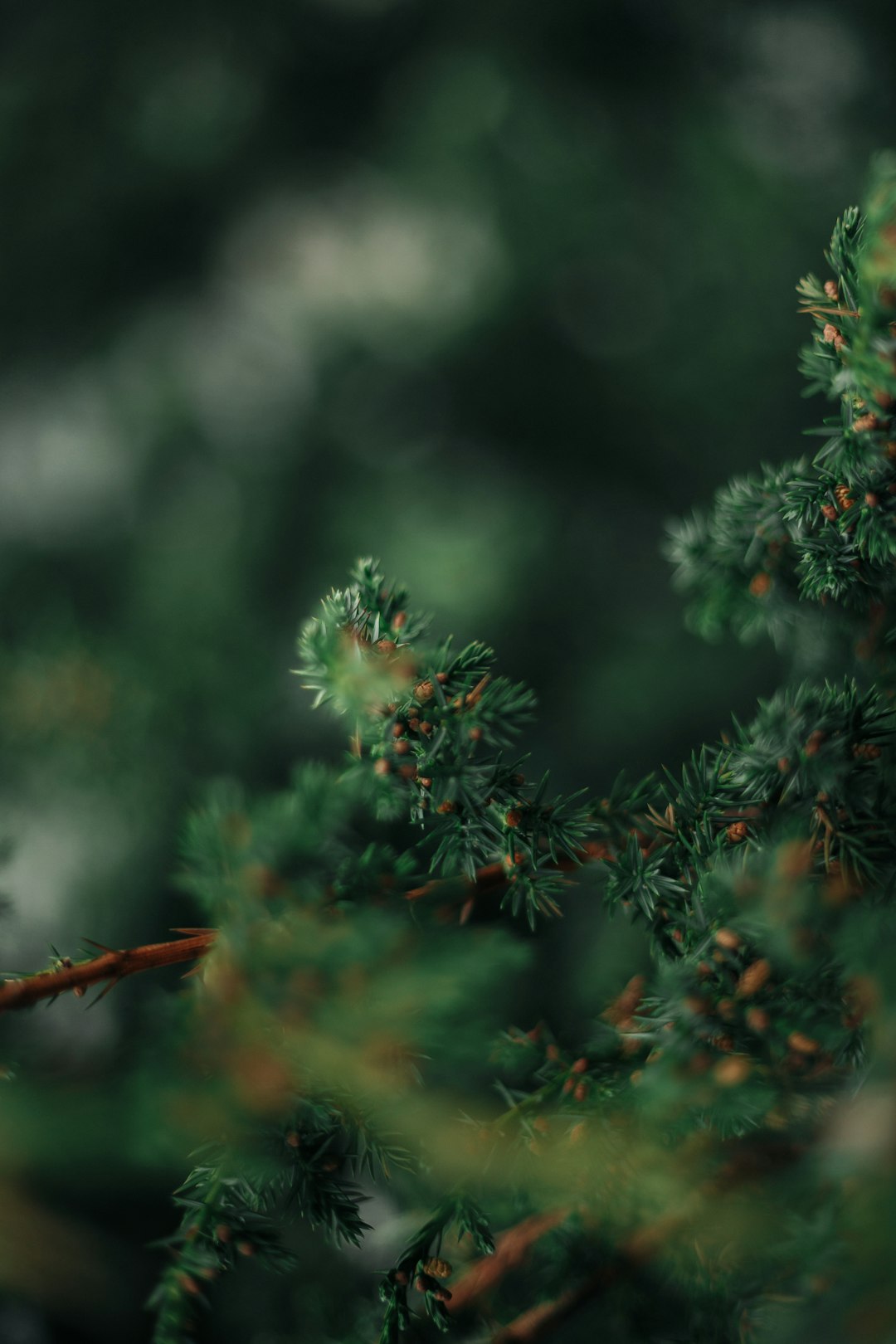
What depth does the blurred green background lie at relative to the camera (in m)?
0.66

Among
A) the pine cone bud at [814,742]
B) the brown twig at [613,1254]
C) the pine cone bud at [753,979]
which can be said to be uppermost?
the pine cone bud at [814,742]

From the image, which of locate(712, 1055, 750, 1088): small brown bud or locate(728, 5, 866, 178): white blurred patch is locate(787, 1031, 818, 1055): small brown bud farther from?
locate(728, 5, 866, 178): white blurred patch

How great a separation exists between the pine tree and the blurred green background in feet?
1.21

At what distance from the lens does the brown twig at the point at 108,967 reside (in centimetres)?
24

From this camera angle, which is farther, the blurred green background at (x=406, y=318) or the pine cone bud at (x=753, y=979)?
the blurred green background at (x=406, y=318)

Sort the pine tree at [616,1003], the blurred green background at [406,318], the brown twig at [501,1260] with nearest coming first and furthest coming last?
the pine tree at [616,1003] < the brown twig at [501,1260] < the blurred green background at [406,318]

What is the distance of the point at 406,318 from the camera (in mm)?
701

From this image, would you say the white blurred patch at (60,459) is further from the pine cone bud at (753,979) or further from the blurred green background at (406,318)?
the pine cone bud at (753,979)

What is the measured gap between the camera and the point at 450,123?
27.2 inches

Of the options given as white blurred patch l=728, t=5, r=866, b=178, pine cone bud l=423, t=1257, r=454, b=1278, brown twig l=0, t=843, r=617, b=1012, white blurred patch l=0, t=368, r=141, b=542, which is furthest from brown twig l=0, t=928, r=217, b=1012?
white blurred patch l=728, t=5, r=866, b=178

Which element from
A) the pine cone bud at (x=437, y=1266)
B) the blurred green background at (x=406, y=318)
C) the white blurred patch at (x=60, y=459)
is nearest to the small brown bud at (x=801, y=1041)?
the pine cone bud at (x=437, y=1266)

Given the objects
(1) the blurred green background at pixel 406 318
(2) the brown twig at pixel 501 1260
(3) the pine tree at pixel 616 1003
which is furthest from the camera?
(1) the blurred green background at pixel 406 318

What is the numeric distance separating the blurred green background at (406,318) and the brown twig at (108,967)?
39 cm

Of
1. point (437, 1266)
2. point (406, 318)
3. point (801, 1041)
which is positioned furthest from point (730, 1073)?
point (406, 318)
